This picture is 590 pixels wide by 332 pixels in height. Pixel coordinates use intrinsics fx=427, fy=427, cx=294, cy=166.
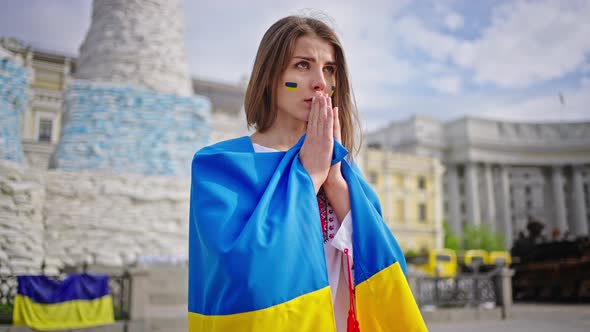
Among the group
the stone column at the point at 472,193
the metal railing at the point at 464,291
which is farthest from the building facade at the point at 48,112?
the stone column at the point at 472,193

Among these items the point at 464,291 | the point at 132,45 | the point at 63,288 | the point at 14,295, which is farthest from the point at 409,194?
the point at 14,295

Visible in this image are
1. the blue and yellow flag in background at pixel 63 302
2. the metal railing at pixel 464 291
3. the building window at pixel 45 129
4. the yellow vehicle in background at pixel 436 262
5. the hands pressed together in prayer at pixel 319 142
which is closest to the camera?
the hands pressed together in prayer at pixel 319 142

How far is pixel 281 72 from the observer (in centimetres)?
170

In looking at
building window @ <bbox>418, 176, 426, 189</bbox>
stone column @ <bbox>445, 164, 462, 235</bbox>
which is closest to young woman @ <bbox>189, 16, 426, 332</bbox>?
building window @ <bbox>418, 176, 426, 189</bbox>

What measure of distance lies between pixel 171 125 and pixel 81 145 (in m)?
2.85

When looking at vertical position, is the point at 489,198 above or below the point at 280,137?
above

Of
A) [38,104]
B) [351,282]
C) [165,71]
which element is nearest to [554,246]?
[165,71]

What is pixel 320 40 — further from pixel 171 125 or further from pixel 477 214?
pixel 477 214

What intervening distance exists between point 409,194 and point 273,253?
4223 cm

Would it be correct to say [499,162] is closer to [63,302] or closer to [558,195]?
[558,195]

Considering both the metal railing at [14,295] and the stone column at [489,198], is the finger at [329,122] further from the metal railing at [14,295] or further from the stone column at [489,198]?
the stone column at [489,198]

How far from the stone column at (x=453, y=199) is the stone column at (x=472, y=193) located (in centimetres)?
141

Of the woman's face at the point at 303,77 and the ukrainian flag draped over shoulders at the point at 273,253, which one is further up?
the woman's face at the point at 303,77

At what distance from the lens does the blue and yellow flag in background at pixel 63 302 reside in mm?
7012
